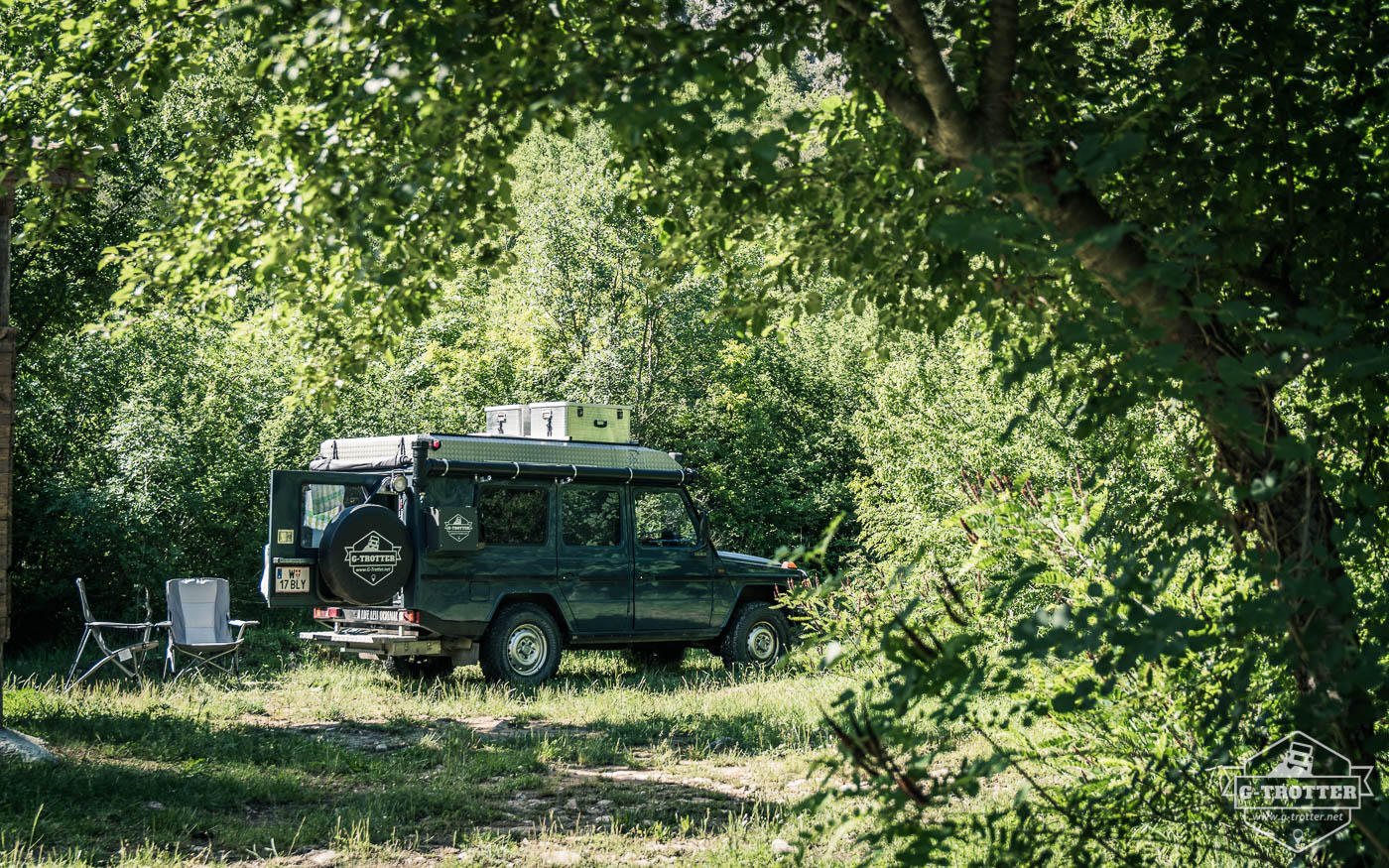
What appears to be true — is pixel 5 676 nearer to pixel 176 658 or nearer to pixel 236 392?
pixel 176 658

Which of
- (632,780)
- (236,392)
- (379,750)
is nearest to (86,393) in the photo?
(236,392)

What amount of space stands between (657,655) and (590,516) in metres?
2.26

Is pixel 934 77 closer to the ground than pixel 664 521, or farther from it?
farther from it

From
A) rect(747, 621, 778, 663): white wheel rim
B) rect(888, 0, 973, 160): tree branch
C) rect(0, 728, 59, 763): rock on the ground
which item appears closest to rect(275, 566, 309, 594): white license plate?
rect(0, 728, 59, 763): rock on the ground

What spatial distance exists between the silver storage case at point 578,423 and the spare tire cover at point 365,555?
2.09 m

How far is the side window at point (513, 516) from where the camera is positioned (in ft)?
36.8

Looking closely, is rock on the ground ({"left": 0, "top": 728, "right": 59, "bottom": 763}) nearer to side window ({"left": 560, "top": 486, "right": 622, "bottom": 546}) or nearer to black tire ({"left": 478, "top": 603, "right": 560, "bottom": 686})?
black tire ({"left": 478, "top": 603, "right": 560, "bottom": 686})

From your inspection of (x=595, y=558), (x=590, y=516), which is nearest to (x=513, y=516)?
(x=590, y=516)

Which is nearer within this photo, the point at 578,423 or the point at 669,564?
the point at 578,423

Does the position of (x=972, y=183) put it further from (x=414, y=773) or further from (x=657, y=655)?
(x=657, y=655)

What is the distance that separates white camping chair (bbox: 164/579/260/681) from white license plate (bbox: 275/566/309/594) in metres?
0.67

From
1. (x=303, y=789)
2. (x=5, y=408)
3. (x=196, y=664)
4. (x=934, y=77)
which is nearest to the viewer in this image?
(x=934, y=77)

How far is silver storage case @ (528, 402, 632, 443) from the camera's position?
1202cm

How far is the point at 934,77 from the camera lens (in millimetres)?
3334
